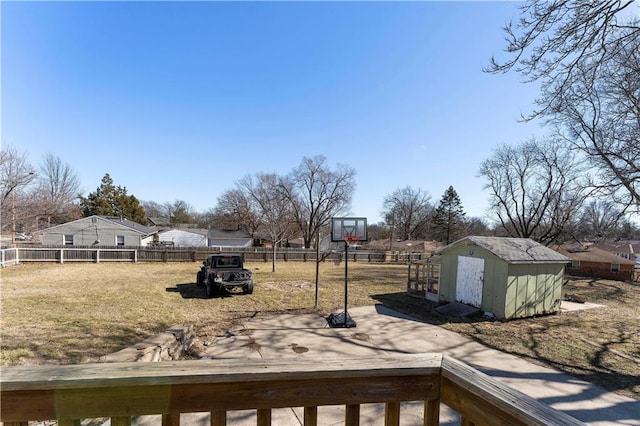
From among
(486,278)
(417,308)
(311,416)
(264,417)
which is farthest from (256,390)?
(486,278)

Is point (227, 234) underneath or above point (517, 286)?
underneath

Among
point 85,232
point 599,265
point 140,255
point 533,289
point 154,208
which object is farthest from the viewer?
point 154,208

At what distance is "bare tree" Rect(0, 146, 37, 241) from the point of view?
18.8 meters

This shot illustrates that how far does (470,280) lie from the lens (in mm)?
11000

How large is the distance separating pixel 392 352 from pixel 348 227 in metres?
4.43

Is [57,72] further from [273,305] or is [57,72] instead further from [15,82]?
[273,305]

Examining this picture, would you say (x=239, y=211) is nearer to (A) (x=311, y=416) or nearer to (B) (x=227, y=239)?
(B) (x=227, y=239)

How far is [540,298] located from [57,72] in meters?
16.9

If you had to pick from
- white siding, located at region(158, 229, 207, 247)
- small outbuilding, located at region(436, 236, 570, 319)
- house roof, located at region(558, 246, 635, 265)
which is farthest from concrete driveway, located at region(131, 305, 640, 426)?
white siding, located at region(158, 229, 207, 247)

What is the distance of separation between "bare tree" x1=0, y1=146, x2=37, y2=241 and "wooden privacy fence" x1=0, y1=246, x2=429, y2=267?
247 centimetres

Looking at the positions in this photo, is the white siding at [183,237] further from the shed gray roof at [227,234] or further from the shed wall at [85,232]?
the shed wall at [85,232]

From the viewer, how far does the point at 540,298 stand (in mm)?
10477

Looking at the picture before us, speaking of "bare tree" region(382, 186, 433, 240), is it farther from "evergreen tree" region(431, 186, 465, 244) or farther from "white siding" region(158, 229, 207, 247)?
"white siding" region(158, 229, 207, 247)

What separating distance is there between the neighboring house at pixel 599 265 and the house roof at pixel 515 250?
15.2 m
